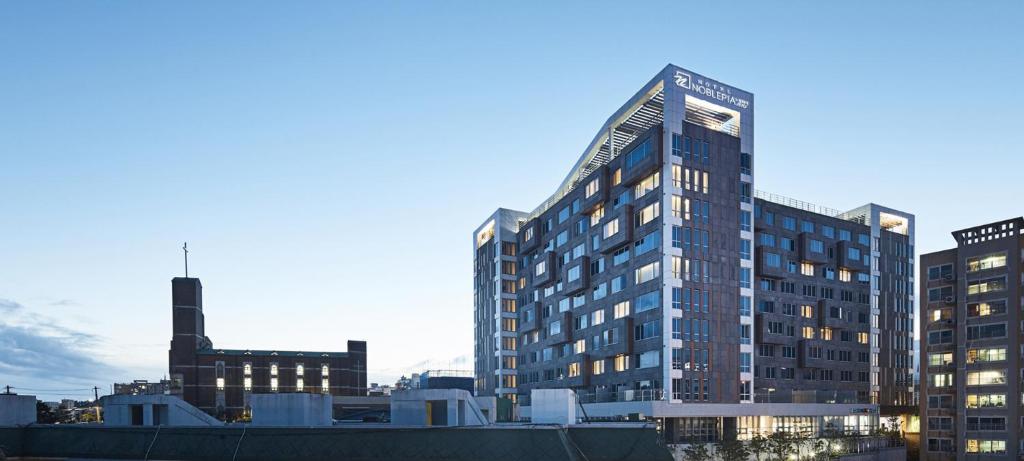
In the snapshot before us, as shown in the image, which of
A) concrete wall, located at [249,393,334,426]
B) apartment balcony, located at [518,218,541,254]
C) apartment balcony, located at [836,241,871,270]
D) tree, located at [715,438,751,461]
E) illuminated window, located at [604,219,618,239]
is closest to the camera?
concrete wall, located at [249,393,334,426]

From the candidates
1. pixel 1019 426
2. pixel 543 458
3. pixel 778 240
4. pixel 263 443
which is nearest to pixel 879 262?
pixel 778 240

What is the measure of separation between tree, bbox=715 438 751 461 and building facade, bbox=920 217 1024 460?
158ft

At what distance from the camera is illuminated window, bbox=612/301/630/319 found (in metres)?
117

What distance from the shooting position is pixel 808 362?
12925cm

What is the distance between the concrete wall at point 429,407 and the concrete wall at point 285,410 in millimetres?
6345

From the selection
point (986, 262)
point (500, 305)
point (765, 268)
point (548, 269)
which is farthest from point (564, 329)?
point (986, 262)

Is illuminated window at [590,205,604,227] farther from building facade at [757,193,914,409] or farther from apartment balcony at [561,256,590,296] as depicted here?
building facade at [757,193,914,409]

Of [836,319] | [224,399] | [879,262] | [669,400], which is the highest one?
[879,262]

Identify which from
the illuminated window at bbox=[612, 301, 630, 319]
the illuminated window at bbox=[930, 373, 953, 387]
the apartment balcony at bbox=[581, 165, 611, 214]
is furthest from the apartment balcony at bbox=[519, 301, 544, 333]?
the illuminated window at bbox=[930, 373, 953, 387]

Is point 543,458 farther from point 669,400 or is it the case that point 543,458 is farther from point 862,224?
point 862,224

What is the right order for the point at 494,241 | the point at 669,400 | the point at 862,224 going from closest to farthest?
1. the point at 669,400
2. the point at 862,224
3. the point at 494,241

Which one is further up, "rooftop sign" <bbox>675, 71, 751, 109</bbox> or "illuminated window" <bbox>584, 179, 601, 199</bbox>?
"rooftop sign" <bbox>675, 71, 751, 109</bbox>

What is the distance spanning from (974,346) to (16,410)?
131m

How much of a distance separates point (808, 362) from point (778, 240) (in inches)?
864
